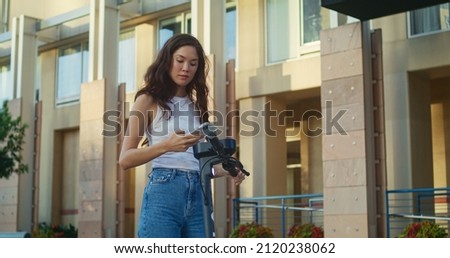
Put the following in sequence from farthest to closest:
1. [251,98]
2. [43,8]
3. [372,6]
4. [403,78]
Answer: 1. [43,8]
2. [251,98]
3. [403,78]
4. [372,6]

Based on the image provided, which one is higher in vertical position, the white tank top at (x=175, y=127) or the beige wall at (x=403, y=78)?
the beige wall at (x=403, y=78)

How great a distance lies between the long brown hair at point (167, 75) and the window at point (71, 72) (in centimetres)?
1624

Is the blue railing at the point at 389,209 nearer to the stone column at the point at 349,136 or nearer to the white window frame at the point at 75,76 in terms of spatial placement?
the stone column at the point at 349,136

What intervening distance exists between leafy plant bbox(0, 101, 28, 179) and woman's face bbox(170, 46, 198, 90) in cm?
1368

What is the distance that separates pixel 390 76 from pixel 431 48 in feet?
2.79

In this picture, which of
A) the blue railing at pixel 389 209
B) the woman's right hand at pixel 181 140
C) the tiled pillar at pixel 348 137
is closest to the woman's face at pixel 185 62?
the woman's right hand at pixel 181 140

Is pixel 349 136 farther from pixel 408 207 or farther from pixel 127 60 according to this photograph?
pixel 127 60

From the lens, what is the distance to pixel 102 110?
15.8 m

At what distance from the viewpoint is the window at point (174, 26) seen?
16.1 m

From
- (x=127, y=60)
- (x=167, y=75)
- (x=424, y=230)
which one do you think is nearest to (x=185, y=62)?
(x=167, y=75)

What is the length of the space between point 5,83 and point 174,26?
5704 mm

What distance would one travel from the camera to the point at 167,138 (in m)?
2.46

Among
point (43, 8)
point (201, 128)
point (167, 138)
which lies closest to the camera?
point (201, 128)
